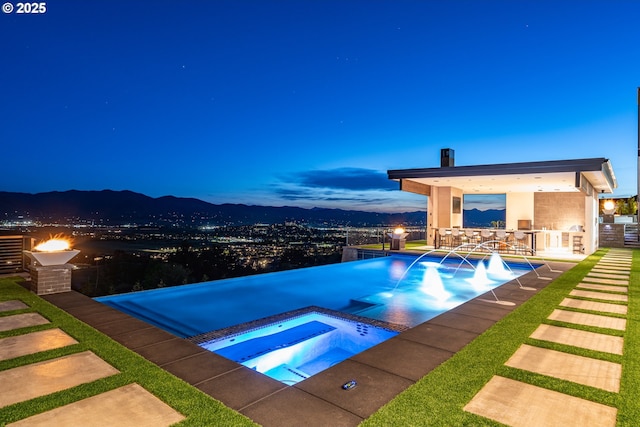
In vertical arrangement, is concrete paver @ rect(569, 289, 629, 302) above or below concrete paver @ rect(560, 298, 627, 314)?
above

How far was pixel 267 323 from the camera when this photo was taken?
5164mm

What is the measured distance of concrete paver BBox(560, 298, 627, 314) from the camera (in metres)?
5.36

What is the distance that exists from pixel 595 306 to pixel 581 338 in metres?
1.98

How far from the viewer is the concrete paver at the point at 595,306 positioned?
5363 mm

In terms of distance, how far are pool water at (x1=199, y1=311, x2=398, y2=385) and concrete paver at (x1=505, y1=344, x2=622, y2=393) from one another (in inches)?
65.2

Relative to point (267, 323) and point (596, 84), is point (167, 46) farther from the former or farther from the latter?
point (596, 84)

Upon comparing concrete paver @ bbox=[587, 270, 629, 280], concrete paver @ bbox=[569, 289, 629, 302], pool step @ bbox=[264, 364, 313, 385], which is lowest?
pool step @ bbox=[264, 364, 313, 385]

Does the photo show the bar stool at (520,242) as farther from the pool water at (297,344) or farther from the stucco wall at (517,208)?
the pool water at (297,344)

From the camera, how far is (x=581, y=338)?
4.07 meters

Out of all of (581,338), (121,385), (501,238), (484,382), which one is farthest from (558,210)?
(121,385)

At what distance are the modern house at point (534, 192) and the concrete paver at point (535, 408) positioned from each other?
10.3 metres

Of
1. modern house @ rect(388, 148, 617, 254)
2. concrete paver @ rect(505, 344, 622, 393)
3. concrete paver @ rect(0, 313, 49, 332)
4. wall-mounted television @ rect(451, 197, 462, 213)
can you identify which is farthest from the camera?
wall-mounted television @ rect(451, 197, 462, 213)

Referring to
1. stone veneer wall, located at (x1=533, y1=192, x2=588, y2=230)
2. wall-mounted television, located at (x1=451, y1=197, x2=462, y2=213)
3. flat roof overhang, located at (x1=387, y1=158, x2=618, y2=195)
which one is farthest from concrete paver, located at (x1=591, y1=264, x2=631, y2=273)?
stone veneer wall, located at (x1=533, y1=192, x2=588, y2=230)

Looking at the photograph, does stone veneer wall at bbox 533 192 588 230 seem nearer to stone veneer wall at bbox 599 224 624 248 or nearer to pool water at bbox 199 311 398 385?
stone veneer wall at bbox 599 224 624 248
